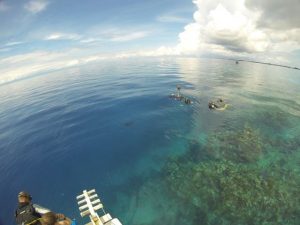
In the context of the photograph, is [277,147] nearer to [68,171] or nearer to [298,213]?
[298,213]

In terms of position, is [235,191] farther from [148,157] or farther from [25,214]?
[25,214]

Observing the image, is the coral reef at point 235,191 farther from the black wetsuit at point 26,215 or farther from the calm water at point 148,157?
the black wetsuit at point 26,215

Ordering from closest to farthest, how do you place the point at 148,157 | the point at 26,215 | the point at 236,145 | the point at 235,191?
1. the point at 26,215
2. the point at 235,191
3. the point at 148,157
4. the point at 236,145

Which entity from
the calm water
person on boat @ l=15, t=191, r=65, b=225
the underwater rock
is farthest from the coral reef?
person on boat @ l=15, t=191, r=65, b=225

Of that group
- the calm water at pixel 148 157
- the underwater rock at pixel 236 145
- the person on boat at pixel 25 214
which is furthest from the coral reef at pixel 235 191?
the person on boat at pixel 25 214

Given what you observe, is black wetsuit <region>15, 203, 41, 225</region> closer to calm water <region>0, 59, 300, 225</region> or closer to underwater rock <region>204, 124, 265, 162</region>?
calm water <region>0, 59, 300, 225</region>

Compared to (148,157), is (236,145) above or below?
below

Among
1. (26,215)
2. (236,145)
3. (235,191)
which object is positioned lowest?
(236,145)

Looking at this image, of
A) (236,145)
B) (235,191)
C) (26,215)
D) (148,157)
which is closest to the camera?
(26,215)

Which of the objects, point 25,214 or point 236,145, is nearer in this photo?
point 25,214

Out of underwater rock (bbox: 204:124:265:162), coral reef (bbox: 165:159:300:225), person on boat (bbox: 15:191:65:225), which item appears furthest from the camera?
underwater rock (bbox: 204:124:265:162)

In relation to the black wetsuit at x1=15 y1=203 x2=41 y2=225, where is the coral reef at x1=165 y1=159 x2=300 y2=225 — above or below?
below

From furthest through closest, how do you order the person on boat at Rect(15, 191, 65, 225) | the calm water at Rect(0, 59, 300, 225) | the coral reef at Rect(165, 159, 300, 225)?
the calm water at Rect(0, 59, 300, 225), the coral reef at Rect(165, 159, 300, 225), the person on boat at Rect(15, 191, 65, 225)

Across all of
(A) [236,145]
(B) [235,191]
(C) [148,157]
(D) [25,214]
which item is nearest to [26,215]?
(D) [25,214]
